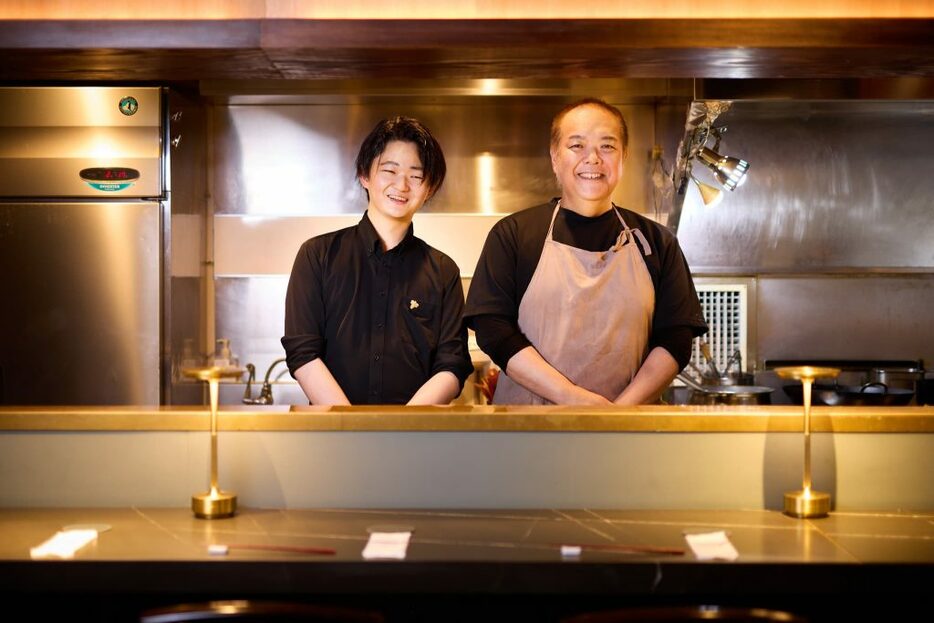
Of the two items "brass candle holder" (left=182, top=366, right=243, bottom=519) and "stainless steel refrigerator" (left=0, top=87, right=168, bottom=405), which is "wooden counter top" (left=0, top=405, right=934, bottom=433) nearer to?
"brass candle holder" (left=182, top=366, right=243, bottom=519)

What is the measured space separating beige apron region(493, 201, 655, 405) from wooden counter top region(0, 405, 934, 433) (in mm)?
645

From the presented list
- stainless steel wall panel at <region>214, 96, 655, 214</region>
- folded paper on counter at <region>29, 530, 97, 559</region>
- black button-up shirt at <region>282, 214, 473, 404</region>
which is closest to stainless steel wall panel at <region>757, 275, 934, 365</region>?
stainless steel wall panel at <region>214, 96, 655, 214</region>

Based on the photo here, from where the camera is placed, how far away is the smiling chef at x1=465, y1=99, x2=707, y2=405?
2738 millimetres

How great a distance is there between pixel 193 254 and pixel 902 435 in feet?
10.2

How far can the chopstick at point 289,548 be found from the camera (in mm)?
1697

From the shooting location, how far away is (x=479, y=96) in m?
4.48

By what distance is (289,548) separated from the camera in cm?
173

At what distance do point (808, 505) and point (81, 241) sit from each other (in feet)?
9.88

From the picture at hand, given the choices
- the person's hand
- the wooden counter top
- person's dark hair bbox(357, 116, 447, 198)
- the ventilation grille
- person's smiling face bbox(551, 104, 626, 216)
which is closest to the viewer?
the wooden counter top

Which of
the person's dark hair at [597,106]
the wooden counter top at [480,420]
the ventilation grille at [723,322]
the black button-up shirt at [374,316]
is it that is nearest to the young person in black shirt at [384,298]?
the black button-up shirt at [374,316]

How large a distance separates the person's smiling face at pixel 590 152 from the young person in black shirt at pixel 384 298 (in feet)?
1.24

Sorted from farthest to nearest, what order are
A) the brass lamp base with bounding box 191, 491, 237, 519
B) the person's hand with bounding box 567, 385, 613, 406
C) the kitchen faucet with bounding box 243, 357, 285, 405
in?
the kitchen faucet with bounding box 243, 357, 285, 405, the person's hand with bounding box 567, 385, 613, 406, the brass lamp base with bounding box 191, 491, 237, 519

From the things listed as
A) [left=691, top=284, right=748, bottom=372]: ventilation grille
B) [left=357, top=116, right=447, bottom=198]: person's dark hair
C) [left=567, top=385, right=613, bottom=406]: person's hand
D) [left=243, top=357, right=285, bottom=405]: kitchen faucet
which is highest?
[left=357, top=116, right=447, bottom=198]: person's dark hair

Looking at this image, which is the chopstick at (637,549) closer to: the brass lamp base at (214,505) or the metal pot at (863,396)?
the brass lamp base at (214,505)
